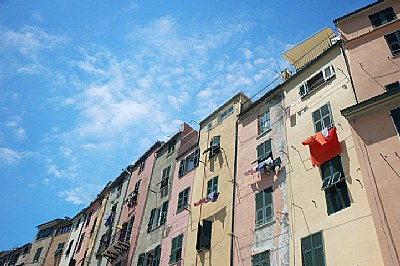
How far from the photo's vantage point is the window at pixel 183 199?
26131 mm

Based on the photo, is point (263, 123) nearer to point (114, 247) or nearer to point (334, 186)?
point (334, 186)

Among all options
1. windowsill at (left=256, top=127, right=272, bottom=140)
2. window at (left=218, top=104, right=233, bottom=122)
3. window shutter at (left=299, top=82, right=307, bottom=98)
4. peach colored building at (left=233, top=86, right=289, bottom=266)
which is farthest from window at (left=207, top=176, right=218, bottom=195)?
window shutter at (left=299, top=82, right=307, bottom=98)

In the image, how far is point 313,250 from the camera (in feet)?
50.8

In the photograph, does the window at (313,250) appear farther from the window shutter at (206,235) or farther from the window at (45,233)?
the window at (45,233)

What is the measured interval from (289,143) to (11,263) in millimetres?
52094

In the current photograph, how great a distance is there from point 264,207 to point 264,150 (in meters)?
3.94

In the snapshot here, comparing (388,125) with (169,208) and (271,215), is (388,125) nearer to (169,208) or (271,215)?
(271,215)

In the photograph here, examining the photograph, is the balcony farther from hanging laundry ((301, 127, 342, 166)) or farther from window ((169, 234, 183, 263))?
hanging laundry ((301, 127, 342, 166))

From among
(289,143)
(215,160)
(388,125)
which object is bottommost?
(388,125)

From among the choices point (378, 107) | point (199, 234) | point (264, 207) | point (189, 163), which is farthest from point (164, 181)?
point (378, 107)

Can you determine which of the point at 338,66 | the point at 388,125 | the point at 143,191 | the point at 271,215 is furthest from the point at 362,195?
the point at 143,191

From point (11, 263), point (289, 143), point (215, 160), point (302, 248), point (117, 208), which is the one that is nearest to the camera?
point (302, 248)

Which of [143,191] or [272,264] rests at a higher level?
[143,191]

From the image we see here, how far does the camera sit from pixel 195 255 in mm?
22094
